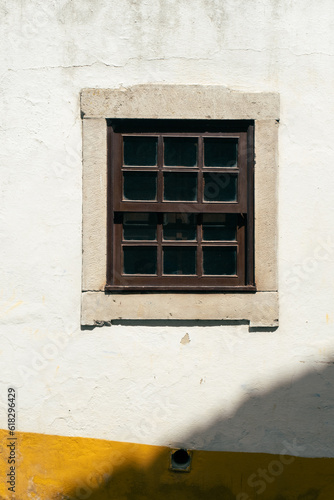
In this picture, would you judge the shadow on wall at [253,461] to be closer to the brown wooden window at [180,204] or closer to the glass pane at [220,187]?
the brown wooden window at [180,204]

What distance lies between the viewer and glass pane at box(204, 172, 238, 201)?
330 cm

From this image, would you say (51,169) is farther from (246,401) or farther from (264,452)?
(264,452)

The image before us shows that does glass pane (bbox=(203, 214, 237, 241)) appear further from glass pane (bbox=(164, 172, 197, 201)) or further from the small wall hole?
the small wall hole

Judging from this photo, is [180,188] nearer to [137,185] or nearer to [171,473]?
[137,185]

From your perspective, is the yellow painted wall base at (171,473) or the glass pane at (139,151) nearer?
the yellow painted wall base at (171,473)

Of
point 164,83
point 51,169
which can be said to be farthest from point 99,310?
point 164,83

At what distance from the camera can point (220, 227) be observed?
333 cm

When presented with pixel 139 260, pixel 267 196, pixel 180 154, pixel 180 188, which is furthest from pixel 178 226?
pixel 267 196

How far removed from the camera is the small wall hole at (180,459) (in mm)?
3166

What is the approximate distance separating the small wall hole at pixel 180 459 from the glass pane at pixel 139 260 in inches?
52.4

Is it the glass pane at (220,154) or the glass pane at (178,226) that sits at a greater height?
the glass pane at (220,154)

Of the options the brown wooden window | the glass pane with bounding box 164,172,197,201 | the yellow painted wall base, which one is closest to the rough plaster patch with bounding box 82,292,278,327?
the brown wooden window

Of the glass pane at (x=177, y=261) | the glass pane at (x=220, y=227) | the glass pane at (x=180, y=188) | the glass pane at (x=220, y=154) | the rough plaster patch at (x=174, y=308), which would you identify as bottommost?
the rough plaster patch at (x=174, y=308)

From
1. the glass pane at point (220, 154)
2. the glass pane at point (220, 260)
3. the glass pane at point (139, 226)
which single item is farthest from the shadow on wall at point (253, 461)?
the glass pane at point (220, 154)
